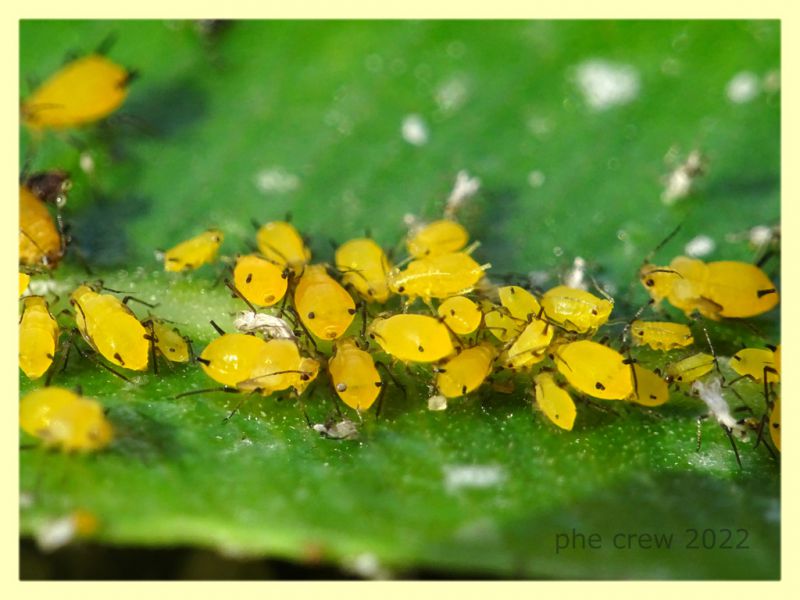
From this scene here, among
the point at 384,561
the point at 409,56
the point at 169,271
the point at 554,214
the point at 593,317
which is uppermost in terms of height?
the point at 409,56

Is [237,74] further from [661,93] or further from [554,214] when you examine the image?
[661,93]

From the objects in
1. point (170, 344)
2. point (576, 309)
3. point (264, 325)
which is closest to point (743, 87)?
point (576, 309)

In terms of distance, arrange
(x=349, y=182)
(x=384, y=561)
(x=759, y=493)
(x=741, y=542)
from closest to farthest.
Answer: (x=384, y=561) < (x=741, y=542) < (x=759, y=493) < (x=349, y=182)

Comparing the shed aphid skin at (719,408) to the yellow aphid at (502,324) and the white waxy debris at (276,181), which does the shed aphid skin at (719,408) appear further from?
the white waxy debris at (276,181)

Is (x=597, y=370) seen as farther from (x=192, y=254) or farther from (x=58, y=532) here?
(x=58, y=532)

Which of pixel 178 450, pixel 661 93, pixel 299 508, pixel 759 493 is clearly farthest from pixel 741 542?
pixel 661 93

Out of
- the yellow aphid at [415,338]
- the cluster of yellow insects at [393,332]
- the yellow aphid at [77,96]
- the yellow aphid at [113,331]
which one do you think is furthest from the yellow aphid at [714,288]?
the yellow aphid at [77,96]
